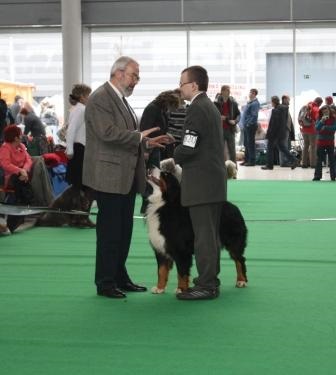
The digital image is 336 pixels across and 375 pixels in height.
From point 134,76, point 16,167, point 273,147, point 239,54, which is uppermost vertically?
point 239,54

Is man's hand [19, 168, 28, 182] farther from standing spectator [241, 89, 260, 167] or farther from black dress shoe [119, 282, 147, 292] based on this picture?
standing spectator [241, 89, 260, 167]

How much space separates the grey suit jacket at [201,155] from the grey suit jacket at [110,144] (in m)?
0.33

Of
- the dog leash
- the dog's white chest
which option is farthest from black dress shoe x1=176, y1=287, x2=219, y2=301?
the dog leash

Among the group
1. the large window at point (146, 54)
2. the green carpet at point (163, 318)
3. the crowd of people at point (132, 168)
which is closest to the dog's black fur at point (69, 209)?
the green carpet at point (163, 318)

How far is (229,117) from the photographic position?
62.3 ft

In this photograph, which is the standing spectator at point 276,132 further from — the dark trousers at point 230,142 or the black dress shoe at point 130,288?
the black dress shoe at point 130,288

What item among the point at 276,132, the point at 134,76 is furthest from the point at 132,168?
the point at 276,132

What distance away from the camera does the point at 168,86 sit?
23094mm

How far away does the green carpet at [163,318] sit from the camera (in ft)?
13.5

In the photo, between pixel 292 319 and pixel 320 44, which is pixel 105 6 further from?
pixel 292 319

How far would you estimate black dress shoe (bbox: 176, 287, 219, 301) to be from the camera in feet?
18.4

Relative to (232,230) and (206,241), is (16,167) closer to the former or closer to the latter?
(232,230)

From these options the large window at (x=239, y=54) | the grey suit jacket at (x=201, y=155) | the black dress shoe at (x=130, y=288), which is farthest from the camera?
the large window at (x=239, y=54)

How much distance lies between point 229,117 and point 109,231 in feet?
44.3
